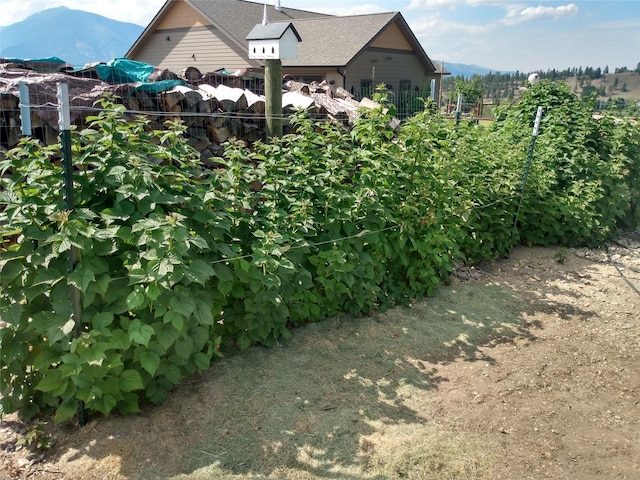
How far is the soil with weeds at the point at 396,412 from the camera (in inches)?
98.4

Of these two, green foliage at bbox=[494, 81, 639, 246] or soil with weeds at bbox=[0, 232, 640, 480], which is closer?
soil with weeds at bbox=[0, 232, 640, 480]

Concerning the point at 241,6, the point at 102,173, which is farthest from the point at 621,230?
the point at 241,6

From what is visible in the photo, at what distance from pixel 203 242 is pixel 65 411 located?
1132 mm

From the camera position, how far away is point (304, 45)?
1816 cm

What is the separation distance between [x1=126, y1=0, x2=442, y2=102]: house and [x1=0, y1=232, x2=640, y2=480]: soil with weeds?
13.2m

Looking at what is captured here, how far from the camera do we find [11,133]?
4930 millimetres

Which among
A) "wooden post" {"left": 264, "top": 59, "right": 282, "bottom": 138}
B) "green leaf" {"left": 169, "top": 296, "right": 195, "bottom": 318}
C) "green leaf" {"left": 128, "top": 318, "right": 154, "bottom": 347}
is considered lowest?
"green leaf" {"left": 128, "top": 318, "right": 154, "bottom": 347}

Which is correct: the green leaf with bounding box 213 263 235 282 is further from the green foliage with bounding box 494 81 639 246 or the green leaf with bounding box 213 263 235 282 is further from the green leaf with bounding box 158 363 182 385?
the green foliage with bounding box 494 81 639 246

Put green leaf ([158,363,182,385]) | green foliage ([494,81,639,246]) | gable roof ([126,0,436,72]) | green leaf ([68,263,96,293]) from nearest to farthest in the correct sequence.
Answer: green leaf ([68,263,96,293])
green leaf ([158,363,182,385])
green foliage ([494,81,639,246])
gable roof ([126,0,436,72])

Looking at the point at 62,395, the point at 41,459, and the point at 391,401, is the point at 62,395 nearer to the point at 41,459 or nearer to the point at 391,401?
the point at 41,459

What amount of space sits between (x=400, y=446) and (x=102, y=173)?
2.19m

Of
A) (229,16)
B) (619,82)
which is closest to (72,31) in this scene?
(619,82)

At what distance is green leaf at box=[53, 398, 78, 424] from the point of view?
2.53 metres

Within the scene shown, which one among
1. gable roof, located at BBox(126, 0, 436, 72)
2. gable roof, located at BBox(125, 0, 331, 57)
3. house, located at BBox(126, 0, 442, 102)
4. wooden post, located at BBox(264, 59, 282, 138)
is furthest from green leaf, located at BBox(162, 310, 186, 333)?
gable roof, located at BBox(125, 0, 331, 57)
